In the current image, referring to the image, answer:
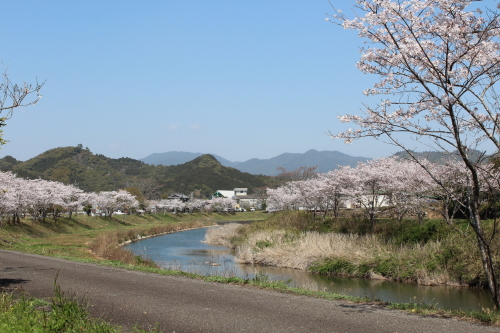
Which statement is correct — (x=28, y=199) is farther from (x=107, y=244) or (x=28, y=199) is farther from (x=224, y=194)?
(x=224, y=194)

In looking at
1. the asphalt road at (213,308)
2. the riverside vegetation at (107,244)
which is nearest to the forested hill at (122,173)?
the riverside vegetation at (107,244)

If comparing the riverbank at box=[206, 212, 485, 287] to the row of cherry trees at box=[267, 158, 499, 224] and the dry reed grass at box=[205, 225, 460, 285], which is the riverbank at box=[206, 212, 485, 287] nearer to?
the dry reed grass at box=[205, 225, 460, 285]

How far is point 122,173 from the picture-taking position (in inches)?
6373

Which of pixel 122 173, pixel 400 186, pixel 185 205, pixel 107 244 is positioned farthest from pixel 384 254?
pixel 122 173

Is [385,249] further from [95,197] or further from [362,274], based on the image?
[95,197]

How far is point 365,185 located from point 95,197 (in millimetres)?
51684

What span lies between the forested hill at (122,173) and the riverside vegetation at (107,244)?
164 ft

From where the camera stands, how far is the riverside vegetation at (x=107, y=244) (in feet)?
27.0

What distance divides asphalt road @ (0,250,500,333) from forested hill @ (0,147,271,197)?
98739 millimetres

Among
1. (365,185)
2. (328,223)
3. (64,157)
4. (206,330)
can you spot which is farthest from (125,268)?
(64,157)

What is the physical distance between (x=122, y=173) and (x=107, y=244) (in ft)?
455

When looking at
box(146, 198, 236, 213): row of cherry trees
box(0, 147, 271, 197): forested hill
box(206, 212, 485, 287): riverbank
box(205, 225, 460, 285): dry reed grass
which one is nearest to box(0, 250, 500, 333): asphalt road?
box(206, 212, 485, 287): riverbank

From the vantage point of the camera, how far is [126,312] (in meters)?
8.55

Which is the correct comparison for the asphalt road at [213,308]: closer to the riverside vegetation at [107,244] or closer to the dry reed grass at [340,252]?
the riverside vegetation at [107,244]
